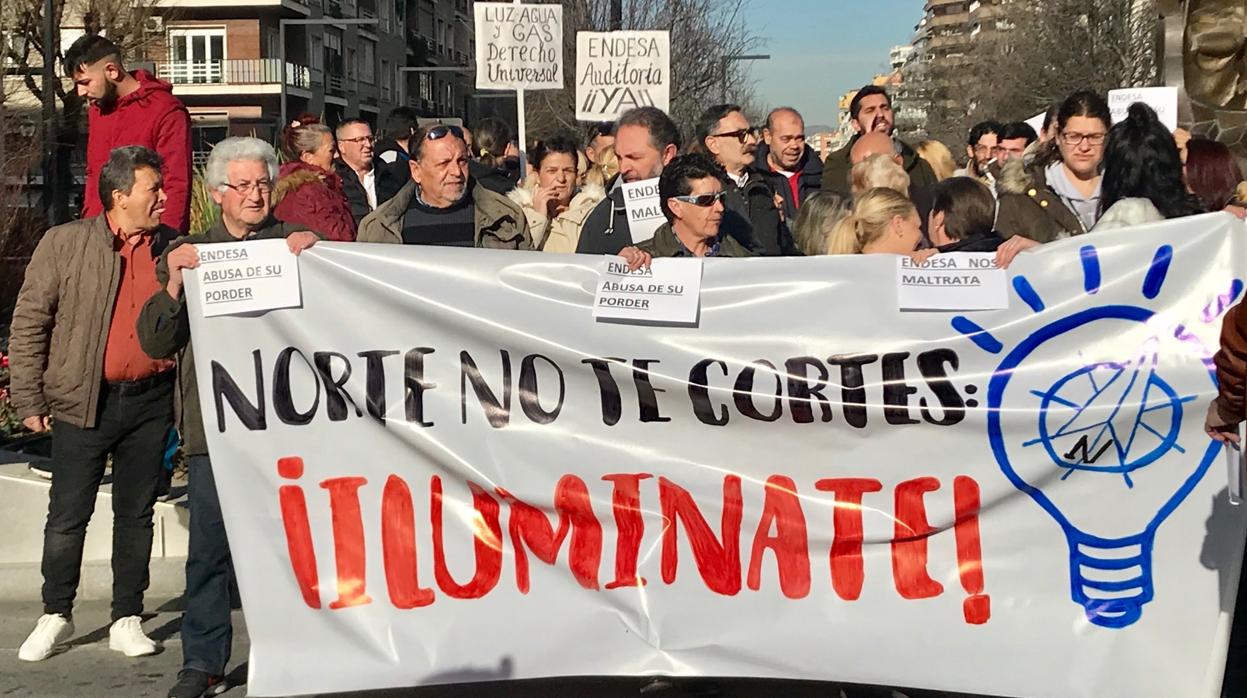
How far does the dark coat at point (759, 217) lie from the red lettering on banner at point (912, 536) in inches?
55.7

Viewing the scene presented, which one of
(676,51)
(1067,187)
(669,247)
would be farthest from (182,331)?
(676,51)

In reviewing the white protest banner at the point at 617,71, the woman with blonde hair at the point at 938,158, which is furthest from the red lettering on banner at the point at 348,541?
the white protest banner at the point at 617,71

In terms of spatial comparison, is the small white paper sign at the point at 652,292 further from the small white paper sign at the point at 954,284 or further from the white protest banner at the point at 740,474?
the small white paper sign at the point at 954,284

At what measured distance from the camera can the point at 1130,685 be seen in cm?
482

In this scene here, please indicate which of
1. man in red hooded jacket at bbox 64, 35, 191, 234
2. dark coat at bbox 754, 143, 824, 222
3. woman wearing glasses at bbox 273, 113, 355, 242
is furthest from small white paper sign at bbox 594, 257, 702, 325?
dark coat at bbox 754, 143, 824, 222

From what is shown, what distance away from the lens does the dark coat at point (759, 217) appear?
247 inches

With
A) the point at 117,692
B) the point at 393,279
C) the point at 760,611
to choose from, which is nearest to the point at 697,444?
the point at 760,611

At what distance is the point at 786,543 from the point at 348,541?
1326 millimetres

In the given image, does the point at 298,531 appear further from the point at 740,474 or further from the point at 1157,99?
the point at 1157,99

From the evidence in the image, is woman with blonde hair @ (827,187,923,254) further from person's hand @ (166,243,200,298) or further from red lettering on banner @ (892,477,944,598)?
person's hand @ (166,243,200,298)

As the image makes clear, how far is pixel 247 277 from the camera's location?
5137 millimetres

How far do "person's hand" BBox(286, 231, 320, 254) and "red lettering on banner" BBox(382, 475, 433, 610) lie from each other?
76 centimetres

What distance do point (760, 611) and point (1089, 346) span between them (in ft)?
4.12

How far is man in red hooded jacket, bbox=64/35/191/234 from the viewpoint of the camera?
280 inches
